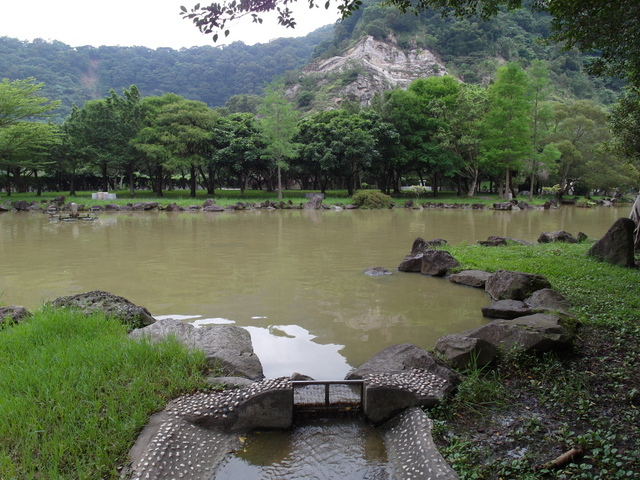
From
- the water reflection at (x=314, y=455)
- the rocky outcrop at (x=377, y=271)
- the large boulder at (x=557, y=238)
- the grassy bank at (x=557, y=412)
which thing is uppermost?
the large boulder at (x=557, y=238)

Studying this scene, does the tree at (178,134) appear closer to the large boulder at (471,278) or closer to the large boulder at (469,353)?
the large boulder at (471,278)

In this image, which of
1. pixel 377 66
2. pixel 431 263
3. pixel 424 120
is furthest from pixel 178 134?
pixel 377 66

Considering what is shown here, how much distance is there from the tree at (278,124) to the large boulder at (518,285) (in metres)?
28.3

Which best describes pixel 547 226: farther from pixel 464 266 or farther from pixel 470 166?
pixel 470 166

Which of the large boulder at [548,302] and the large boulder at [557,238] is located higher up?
the large boulder at [557,238]

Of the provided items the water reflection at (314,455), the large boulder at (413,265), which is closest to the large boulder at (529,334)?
the water reflection at (314,455)

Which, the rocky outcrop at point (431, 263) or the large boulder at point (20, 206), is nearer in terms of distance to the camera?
the rocky outcrop at point (431, 263)

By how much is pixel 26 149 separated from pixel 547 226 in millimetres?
35647

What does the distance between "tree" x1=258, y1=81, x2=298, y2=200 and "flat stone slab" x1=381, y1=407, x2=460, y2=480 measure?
3170cm

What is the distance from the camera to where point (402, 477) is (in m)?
2.72

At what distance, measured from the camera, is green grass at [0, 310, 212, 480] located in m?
2.63

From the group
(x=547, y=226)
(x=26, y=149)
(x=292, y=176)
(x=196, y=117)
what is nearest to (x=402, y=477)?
(x=547, y=226)

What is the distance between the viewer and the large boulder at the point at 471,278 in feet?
26.2

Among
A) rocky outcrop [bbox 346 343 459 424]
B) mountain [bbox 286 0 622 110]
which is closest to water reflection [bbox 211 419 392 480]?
rocky outcrop [bbox 346 343 459 424]
